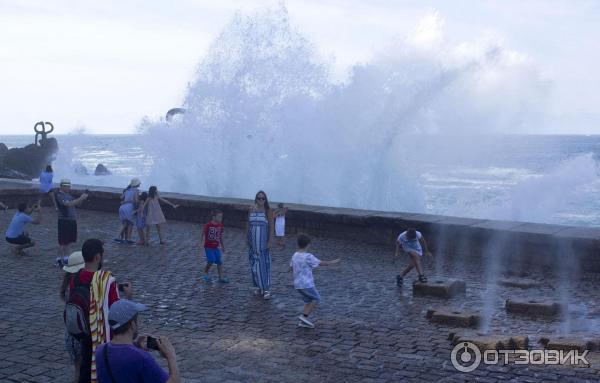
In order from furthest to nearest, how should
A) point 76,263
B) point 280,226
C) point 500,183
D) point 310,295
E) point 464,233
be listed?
point 500,183 → point 280,226 → point 464,233 → point 310,295 → point 76,263

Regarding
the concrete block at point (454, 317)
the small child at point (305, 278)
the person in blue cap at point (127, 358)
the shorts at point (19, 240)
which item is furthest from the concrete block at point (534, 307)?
the shorts at point (19, 240)

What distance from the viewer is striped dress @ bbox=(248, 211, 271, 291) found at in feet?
24.9

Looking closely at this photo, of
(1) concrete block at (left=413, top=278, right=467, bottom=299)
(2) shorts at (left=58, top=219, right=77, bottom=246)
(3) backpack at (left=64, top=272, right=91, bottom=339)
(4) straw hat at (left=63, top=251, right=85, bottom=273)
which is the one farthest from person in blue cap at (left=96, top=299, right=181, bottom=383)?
(2) shorts at (left=58, top=219, right=77, bottom=246)

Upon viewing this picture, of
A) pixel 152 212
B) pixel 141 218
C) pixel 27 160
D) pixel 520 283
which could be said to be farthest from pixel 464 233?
pixel 27 160

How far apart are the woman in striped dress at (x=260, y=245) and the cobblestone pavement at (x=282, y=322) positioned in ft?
0.65

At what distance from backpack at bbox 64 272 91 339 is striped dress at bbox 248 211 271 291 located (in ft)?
11.5

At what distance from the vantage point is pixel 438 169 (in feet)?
189

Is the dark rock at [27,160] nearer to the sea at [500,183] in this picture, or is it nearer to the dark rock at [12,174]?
the dark rock at [12,174]

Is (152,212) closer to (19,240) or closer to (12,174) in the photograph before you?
(19,240)

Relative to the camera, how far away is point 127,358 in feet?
9.67

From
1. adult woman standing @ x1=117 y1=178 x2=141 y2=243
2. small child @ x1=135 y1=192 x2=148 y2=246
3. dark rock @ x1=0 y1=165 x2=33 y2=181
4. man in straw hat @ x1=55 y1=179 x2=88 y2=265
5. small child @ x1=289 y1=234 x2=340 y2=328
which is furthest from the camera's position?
dark rock @ x1=0 y1=165 x2=33 y2=181

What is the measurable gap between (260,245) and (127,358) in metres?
4.80

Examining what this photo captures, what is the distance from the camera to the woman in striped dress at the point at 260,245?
760 cm

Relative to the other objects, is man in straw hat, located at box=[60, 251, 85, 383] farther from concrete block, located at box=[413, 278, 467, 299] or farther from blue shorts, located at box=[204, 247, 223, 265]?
concrete block, located at box=[413, 278, 467, 299]
